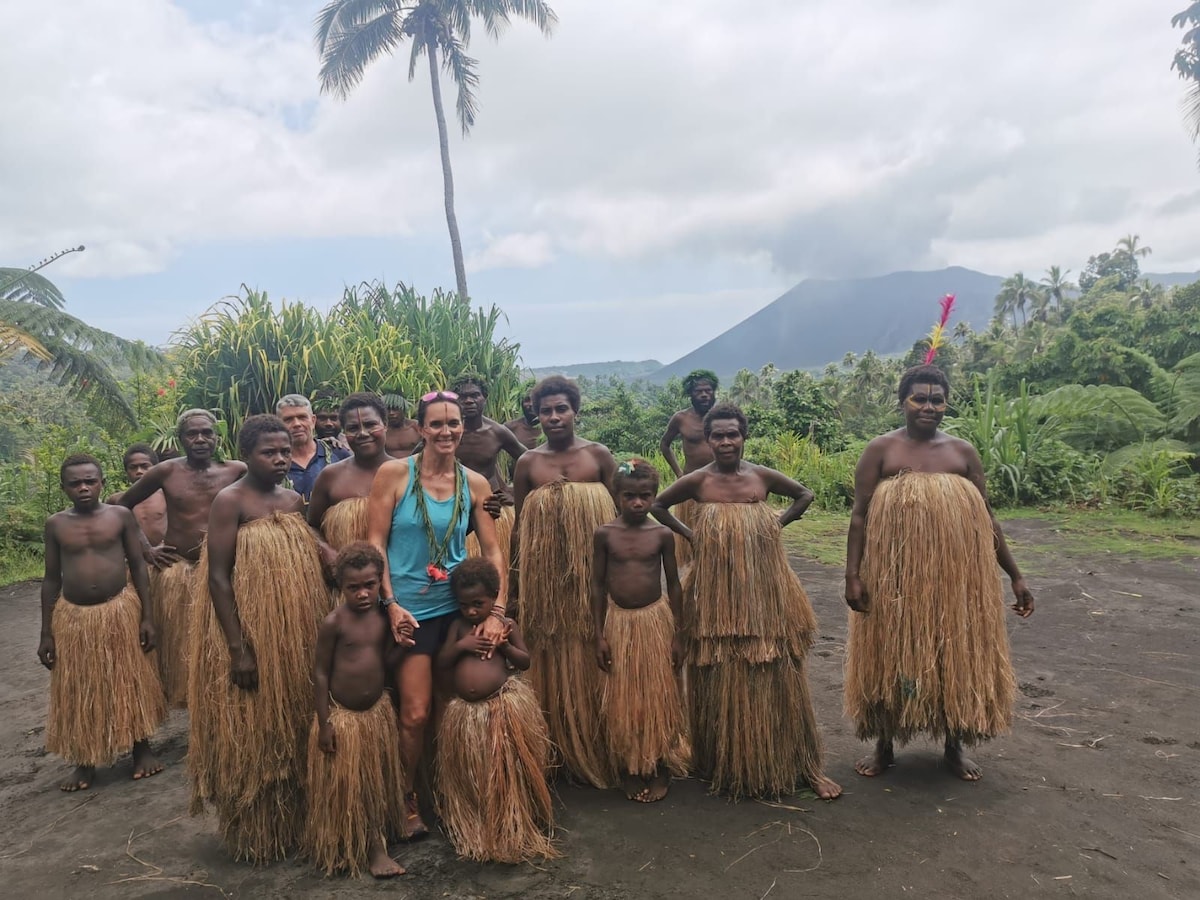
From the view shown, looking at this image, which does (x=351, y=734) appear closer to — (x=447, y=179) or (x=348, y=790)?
(x=348, y=790)

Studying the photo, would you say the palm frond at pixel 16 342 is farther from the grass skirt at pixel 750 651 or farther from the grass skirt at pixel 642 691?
the grass skirt at pixel 750 651

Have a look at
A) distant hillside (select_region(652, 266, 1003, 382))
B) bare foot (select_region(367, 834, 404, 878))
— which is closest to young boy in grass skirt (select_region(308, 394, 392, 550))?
bare foot (select_region(367, 834, 404, 878))

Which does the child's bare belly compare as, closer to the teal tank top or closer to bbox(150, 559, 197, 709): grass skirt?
the teal tank top

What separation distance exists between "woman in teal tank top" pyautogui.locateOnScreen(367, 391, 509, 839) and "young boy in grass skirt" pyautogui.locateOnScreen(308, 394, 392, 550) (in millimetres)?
220

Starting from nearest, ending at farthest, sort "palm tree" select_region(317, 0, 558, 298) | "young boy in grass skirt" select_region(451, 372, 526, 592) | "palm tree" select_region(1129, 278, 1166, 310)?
"young boy in grass skirt" select_region(451, 372, 526, 592) < "palm tree" select_region(317, 0, 558, 298) < "palm tree" select_region(1129, 278, 1166, 310)

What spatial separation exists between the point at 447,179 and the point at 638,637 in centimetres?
1705

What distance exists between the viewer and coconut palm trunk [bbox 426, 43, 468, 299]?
1775cm

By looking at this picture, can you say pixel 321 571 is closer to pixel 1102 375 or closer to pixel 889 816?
pixel 889 816

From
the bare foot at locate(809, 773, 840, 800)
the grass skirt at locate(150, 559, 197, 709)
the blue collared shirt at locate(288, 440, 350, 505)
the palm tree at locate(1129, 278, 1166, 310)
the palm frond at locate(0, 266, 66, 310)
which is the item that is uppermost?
the palm tree at locate(1129, 278, 1166, 310)

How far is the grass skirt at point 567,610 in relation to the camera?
3244 mm

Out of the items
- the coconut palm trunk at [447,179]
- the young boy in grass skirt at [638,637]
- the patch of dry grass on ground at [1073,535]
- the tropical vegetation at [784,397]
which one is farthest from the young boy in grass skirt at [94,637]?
the coconut palm trunk at [447,179]

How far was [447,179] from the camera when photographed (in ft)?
60.2

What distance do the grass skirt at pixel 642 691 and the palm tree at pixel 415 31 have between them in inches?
605

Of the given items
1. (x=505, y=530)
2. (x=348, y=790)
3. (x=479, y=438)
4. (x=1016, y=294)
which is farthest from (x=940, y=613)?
(x=1016, y=294)
